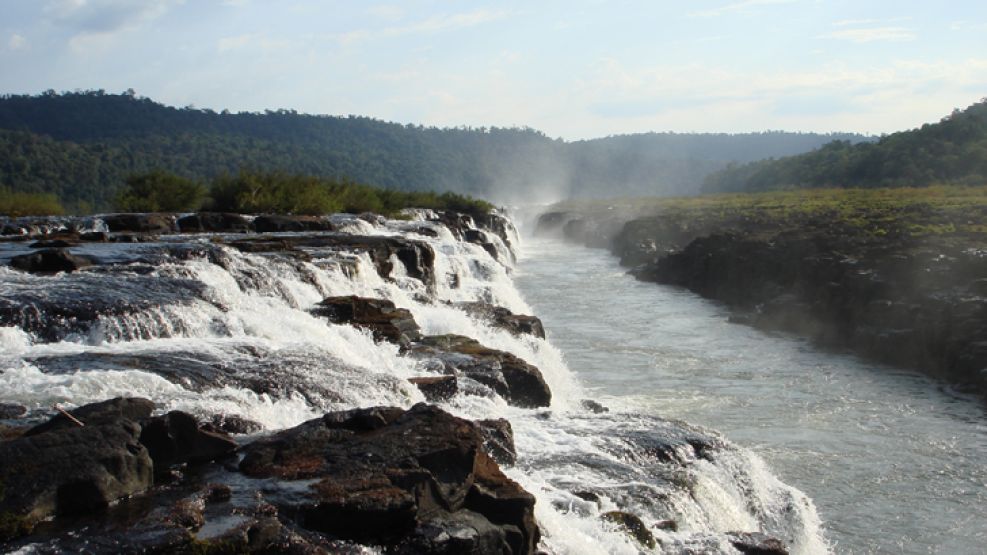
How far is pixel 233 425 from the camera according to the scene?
8992 mm

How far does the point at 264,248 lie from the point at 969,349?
16648 millimetres

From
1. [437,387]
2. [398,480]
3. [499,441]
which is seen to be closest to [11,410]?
[398,480]

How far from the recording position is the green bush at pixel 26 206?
32.6 metres

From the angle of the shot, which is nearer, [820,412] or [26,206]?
[820,412]

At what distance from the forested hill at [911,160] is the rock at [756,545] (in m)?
60.2

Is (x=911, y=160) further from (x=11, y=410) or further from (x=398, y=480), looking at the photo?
(x=11, y=410)

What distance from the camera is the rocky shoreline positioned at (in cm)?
2256

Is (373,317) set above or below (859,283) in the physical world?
above

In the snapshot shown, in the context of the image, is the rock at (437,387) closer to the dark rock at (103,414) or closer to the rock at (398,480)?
the rock at (398,480)

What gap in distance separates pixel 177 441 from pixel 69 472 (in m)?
1.12

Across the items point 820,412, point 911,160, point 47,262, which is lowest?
point 820,412

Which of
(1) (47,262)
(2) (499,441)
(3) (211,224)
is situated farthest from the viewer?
(3) (211,224)

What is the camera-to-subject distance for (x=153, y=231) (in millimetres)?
24156

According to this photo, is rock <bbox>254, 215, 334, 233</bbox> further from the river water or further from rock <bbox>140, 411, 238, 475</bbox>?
rock <bbox>140, 411, 238, 475</bbox>
